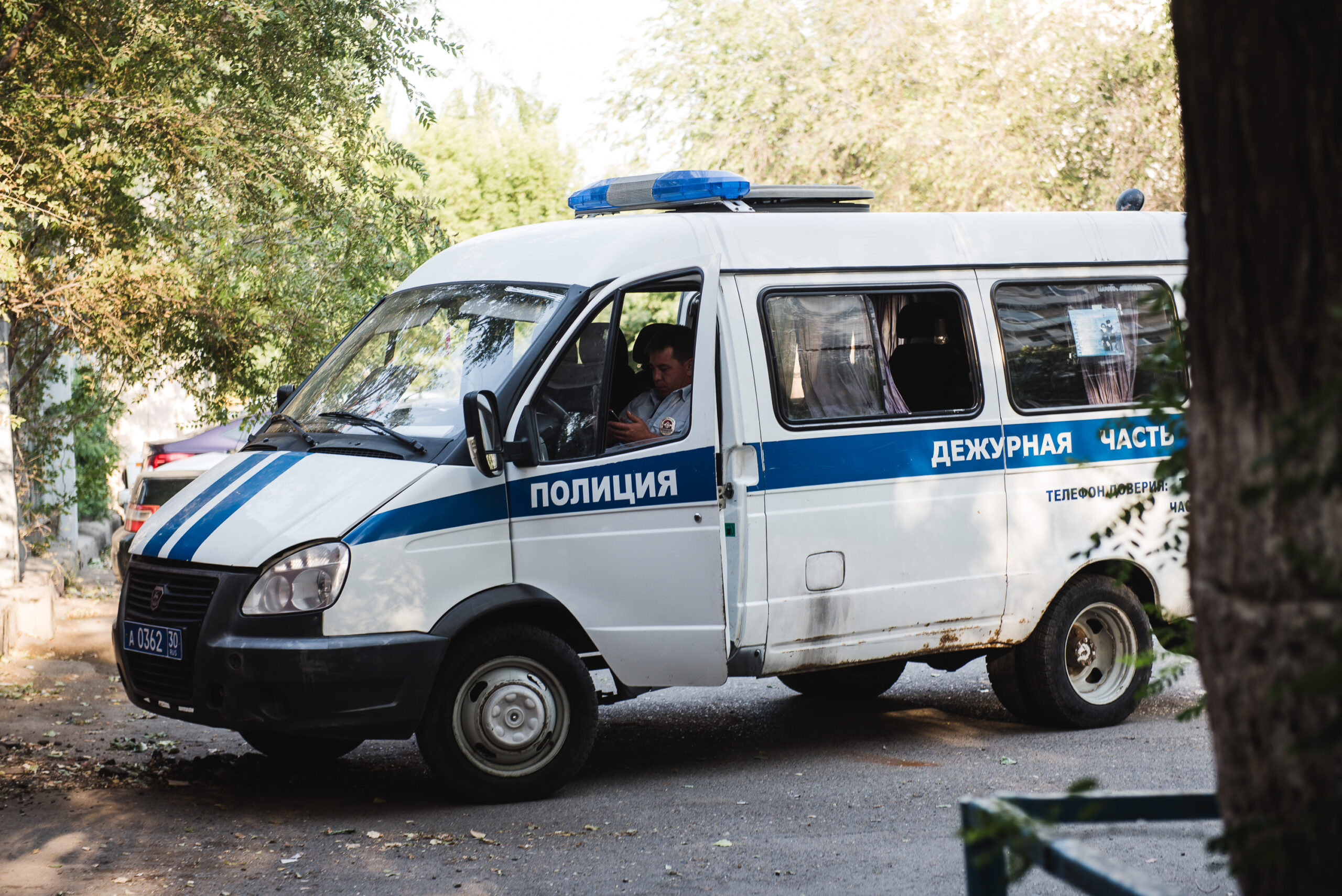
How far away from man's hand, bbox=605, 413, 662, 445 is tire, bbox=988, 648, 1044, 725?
241 cm

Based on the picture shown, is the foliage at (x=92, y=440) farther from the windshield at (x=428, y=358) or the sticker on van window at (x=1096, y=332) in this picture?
the sticker on van window at (x=1096, y=332)

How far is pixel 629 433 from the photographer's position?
625 centimetres

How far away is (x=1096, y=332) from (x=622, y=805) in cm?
346

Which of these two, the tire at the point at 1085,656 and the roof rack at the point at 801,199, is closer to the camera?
the roof rack at the point at 801,199

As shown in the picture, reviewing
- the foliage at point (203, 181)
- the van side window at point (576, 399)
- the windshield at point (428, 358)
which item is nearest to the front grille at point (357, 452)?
the windshield at point (428, 358)

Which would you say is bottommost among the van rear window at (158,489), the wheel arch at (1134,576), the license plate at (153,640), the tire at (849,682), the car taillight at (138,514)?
the tire at (849,682)

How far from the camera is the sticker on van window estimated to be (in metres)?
7.32

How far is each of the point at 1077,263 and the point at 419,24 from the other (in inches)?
188

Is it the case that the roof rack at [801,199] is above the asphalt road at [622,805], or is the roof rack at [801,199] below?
above

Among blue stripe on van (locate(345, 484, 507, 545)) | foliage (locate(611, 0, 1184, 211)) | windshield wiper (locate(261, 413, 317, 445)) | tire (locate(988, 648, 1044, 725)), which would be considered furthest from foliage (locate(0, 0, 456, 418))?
foliage (locate(611, 0, 1184, 211))

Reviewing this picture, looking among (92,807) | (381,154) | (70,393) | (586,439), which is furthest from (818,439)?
(70,393)

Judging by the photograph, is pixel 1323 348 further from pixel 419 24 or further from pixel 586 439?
pixel 419 24

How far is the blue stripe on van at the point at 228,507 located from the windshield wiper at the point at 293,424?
3.8 inches

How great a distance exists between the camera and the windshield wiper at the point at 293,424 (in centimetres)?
630
